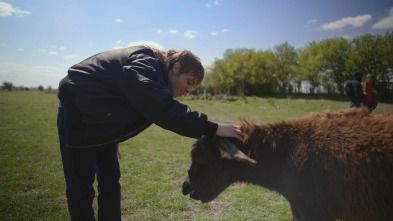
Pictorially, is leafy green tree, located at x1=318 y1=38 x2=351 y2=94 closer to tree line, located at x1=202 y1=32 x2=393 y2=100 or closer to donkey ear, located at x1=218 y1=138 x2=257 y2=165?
tree line, located at x1=202 y1=32 x2=393 y2=100

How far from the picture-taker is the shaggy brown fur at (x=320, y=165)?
2.37 meters

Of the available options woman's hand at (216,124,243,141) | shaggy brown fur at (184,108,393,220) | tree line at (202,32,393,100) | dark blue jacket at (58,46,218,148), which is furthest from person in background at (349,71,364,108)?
tree line at (202,32,393,100)

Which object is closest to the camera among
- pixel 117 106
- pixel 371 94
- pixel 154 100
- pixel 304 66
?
pixel 154 100

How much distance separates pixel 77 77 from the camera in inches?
96.1

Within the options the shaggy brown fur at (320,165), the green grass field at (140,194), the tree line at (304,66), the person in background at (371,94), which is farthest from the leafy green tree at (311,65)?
the shaggy brown fur at (320,165)

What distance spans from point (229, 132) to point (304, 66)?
64511mm

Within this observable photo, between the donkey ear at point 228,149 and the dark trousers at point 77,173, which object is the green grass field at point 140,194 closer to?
the dark trousers at point 77,173

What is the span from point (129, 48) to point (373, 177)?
10.3 ft

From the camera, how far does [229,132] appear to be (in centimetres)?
266

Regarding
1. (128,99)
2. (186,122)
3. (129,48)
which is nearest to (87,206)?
(128,99)

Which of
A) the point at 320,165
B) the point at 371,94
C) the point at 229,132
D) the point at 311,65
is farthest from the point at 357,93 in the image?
the point at 311,65

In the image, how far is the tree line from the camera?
43.8 m

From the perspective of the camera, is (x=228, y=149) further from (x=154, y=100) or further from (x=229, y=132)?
(x=154, y=100)

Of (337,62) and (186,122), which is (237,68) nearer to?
(337,62)
